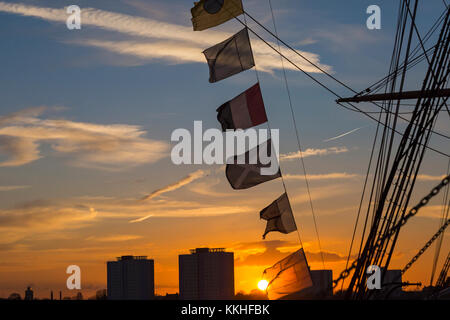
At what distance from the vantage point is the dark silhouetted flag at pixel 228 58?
26219 mm

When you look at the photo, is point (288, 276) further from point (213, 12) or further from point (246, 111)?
point (213, 12)

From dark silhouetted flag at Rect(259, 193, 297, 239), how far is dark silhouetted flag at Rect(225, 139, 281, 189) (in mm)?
994

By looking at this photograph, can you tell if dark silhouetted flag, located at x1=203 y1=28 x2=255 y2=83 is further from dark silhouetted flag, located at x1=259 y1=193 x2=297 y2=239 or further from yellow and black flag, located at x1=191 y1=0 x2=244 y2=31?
dark silhouetted flag, located at x1=259 y1=193 x2=297 y2=239

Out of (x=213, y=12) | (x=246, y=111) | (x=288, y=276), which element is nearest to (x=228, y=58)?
(x=213, y=12)

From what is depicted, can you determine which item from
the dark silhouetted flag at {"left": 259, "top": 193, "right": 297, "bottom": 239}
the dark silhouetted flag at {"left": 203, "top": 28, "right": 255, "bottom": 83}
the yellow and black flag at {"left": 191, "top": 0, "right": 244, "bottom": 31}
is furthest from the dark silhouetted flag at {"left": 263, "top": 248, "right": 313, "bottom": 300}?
the yellow and black flag at {"left": 191, "top": 0, "right": 244, "bottom": 31}

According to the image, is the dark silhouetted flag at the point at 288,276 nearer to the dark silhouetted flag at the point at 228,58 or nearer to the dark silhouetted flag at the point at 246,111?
the dark silhouetted flag at the point at 246,111

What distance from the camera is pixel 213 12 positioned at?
26.7 metres

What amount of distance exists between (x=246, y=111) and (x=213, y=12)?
4128 mm

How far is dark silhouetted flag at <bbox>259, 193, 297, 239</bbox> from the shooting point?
2444cm

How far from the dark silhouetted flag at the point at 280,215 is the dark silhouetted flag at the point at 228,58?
503 cm

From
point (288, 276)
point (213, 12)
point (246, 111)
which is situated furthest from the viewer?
point (213, 12)
